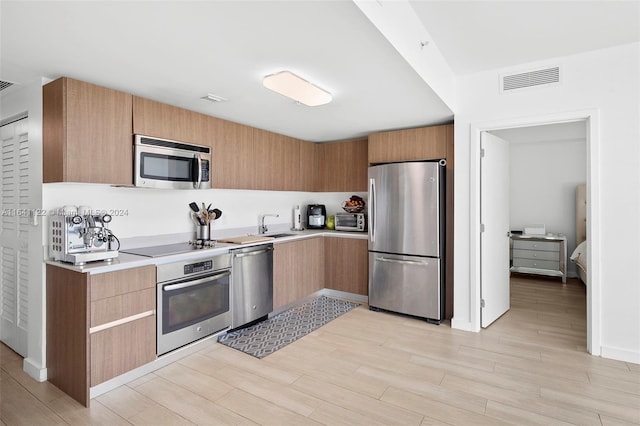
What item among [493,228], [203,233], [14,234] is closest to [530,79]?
[493,228]

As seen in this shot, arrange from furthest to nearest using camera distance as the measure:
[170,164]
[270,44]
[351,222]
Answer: [351,222] < [170,164] < [270,44]

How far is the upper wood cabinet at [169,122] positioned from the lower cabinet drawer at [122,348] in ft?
5.04

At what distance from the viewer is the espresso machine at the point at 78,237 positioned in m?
2.33

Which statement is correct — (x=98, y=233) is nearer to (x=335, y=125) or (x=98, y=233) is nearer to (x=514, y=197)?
(x=335, y=125)

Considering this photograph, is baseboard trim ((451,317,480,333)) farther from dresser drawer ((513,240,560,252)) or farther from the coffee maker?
dresser drawer ((513,240,560,252))

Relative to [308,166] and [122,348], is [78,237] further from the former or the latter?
[308,166]

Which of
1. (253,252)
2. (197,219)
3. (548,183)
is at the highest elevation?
(548,183)

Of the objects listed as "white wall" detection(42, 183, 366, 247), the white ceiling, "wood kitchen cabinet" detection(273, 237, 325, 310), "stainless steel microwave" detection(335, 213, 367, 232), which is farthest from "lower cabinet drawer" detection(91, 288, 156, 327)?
"stainless steel microwave" detection(335, 213, 367, 232)

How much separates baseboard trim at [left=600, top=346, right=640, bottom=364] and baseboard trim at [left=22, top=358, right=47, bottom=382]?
4.39m

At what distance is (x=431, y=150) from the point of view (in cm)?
375

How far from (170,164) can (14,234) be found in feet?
4.56

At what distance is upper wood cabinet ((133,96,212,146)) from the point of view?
2.79 meters

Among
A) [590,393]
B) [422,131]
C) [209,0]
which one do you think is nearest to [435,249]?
[422,131]

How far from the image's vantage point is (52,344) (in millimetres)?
2430
